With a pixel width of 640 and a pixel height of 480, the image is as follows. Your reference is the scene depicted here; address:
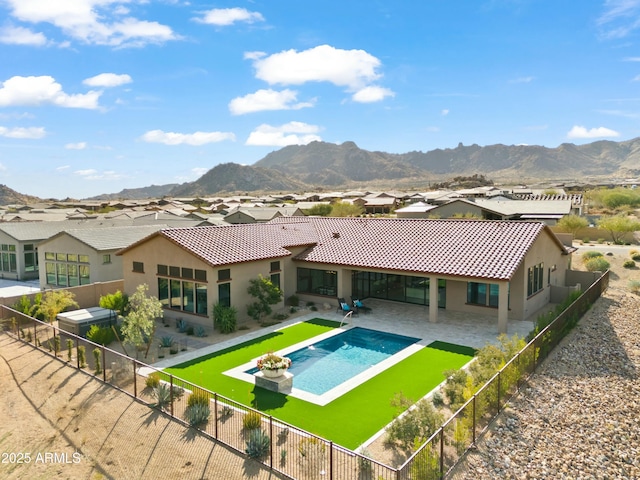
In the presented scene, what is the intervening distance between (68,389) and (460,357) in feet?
46.0

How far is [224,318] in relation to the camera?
21266 mm

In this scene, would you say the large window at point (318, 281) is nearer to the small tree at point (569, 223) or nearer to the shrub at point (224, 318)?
the shrub at point (224, 318)

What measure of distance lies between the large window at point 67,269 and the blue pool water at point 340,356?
58.1ft

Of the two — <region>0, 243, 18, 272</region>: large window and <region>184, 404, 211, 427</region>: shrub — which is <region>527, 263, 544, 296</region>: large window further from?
<region>0, 243, 18, 272</region>: large window

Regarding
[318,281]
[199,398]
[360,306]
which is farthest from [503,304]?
[199,398]

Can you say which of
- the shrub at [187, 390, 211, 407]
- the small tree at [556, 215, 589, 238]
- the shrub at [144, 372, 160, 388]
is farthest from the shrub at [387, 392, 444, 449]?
the small tree at [556, 215, 589, 238]

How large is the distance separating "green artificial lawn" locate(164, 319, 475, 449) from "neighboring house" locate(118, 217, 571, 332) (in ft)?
11.8

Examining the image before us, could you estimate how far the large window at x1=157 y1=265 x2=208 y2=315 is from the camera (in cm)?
2236

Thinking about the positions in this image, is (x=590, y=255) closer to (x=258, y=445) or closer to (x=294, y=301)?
(x=294, y=301)

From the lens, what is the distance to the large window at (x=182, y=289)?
880 inches

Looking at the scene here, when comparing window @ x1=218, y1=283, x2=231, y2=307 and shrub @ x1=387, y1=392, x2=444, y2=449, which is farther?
window @ x1=218, y1=283, x2=231, y2=307

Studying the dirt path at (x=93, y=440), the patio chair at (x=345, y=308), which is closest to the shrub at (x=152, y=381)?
the dirt path at (x=93, y=440)

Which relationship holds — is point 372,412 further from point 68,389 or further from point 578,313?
point 578,313

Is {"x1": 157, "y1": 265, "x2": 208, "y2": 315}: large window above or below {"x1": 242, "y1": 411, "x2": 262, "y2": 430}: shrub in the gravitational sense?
above
